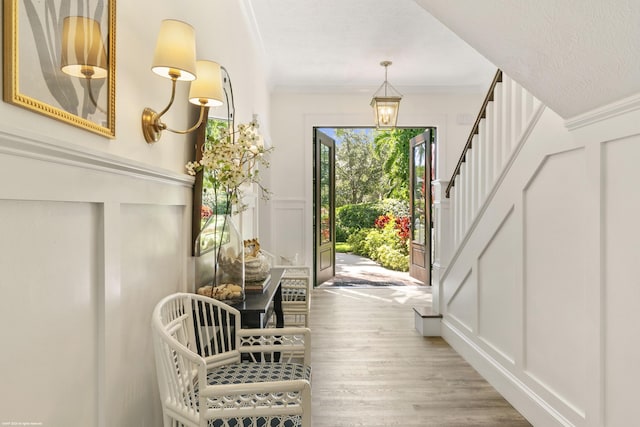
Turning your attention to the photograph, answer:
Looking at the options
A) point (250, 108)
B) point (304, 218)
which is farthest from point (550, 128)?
point (304, 218)

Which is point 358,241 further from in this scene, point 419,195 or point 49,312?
point 49,312

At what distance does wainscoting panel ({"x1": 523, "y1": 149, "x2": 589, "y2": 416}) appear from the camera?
1895 millimetres

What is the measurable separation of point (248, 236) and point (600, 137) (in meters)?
3.06

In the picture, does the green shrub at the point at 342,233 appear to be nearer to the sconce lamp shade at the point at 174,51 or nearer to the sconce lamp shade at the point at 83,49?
the sconce lamp shade at the point at 174,51

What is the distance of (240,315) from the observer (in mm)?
1880

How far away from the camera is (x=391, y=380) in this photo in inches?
110

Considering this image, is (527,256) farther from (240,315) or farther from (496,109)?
(240,315)

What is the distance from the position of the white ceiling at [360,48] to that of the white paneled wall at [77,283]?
9.46 ft

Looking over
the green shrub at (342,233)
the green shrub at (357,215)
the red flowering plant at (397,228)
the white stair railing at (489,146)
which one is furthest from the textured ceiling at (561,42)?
the green shrub at (342,233)

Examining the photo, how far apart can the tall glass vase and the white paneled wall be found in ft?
1.17

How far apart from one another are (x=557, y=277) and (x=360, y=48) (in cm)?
356

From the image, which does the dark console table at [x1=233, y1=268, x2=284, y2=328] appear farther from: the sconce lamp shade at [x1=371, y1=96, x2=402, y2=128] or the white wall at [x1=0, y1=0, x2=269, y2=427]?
the sconce lamp shade at [x1=371, y1=96, x2=402, y2=128]

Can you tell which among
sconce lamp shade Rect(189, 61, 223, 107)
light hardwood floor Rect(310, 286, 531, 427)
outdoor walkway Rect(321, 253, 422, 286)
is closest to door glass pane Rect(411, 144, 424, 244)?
outdoor walkway Rect(321, 253, 422, 286)

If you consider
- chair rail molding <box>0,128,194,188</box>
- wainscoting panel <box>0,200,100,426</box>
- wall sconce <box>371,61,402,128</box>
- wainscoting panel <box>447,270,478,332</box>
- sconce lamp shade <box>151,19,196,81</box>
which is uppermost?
wall sconce <box>371,61,402,128</box>
